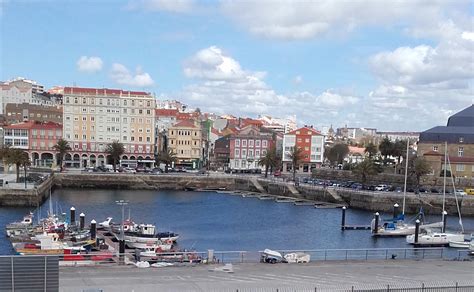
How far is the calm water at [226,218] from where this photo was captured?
3212 cm

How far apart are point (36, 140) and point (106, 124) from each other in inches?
347

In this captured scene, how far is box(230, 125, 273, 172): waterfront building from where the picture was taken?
78625 mm

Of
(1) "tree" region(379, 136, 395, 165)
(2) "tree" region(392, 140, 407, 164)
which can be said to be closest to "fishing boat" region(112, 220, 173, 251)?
(2) "tree" region(392, 140, 407, 164)

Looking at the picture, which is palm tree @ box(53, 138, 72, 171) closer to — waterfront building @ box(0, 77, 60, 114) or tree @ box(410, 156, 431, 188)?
tree @ box(410, 156, 431, 188)

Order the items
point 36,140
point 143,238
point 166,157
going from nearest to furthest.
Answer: point 143,238 < point 36,140 < point 166,157

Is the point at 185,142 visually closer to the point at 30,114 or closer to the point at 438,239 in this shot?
the point at 30,114

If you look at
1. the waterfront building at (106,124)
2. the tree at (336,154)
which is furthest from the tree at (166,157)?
the tree at (336,154)

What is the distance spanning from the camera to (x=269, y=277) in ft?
52.4

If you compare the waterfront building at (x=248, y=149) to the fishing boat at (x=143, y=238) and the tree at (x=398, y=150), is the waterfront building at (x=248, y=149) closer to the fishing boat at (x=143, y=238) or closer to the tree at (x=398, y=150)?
the tree at (x=398, y=150)

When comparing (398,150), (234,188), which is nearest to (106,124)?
(234,188)

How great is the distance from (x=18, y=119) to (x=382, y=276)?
85.6 m

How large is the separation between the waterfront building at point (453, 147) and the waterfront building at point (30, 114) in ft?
184

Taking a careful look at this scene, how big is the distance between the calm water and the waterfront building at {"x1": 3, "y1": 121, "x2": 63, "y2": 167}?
15474 mm

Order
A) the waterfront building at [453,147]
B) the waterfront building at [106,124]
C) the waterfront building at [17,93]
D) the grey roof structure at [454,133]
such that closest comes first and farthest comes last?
the waterfront building at [453,147]
the grey roof structure at [454,133]
the waterfront building at [106,124]
the waterfront building at [17,93]
